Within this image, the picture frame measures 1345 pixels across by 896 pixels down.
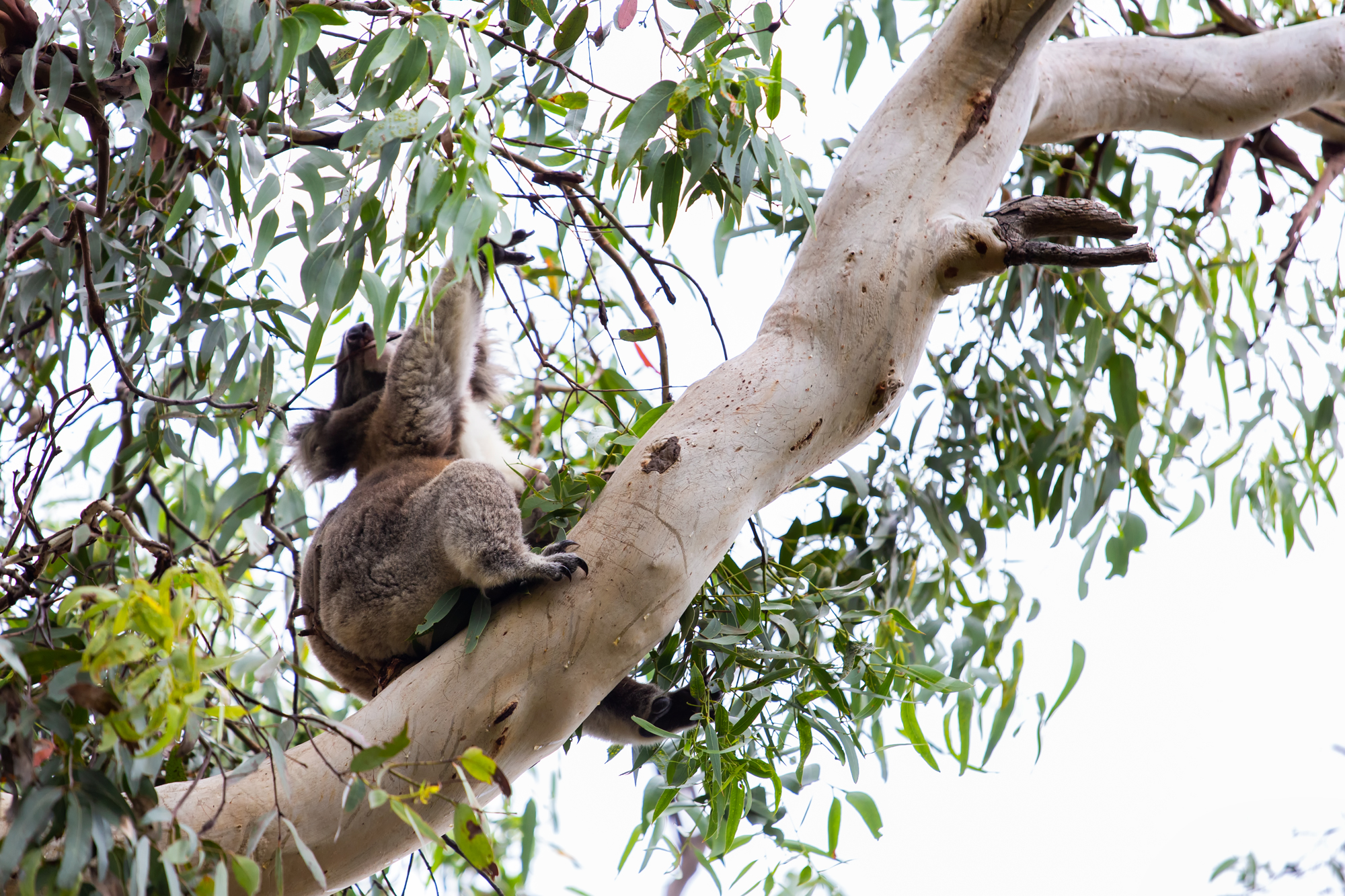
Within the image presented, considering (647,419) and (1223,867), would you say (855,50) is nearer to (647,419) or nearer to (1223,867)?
(647,419)

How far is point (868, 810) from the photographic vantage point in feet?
6.00

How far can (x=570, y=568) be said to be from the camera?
5.05ft

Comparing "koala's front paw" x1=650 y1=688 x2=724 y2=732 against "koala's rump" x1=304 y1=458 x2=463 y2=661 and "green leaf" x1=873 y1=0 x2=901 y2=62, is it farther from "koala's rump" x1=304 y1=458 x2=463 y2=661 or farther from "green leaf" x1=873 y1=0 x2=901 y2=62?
"green leaf" x1=873 y1=0 x2=901 y2=62

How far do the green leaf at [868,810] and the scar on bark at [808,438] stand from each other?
651mm

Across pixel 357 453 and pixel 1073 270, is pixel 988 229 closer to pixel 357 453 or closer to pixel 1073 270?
pixel 1073 270

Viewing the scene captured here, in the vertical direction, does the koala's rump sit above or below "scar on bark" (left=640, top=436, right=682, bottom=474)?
below

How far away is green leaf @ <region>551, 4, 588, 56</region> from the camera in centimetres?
184

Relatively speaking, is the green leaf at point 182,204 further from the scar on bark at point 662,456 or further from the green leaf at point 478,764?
the green leaf at point 478,764

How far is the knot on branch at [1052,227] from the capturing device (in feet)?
5.32

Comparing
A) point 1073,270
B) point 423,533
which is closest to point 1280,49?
point 1073,270

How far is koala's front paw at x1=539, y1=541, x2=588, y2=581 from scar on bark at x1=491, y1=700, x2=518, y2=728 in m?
0.19

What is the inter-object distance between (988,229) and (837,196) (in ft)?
0.87

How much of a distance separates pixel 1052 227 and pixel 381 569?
1333 mm

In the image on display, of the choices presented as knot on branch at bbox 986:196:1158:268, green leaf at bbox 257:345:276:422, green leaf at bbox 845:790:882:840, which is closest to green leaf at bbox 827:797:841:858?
green leaf at bbox 845:790:882:840
